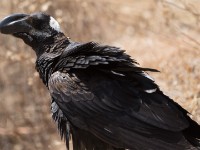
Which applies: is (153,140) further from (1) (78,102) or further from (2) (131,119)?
(1) (78,102)

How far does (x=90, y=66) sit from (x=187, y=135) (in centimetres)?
90

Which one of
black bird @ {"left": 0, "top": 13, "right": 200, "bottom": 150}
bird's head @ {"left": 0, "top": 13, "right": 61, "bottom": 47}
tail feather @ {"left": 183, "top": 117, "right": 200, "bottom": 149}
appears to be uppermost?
bird's head @ {"left": 0, "top": 13, "right": 61, "bottom": 47}

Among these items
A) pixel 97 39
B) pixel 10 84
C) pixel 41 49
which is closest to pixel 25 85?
pixel 10 84

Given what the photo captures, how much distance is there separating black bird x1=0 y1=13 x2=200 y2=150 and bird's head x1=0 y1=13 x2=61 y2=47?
45cm

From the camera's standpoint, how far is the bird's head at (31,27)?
18.5 ft

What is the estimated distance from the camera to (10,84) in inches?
333

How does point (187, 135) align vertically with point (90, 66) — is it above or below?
below

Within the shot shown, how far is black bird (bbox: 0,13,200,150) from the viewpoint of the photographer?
4875mm

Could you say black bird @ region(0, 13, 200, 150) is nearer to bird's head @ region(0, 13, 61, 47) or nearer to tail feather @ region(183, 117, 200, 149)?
tail feather @ region(183, 117, 200, 149)

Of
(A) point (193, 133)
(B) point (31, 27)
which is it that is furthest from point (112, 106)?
(B) point (31, 27)

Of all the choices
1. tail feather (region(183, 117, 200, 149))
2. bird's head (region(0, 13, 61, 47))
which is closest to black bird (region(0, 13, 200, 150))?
tail feather (region(183, 117, 200, 149))

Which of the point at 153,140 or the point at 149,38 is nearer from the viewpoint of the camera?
the point at 153,140

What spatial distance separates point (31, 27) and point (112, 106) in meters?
1.17

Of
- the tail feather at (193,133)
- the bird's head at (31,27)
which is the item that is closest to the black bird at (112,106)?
the tail feather at (193,133)
